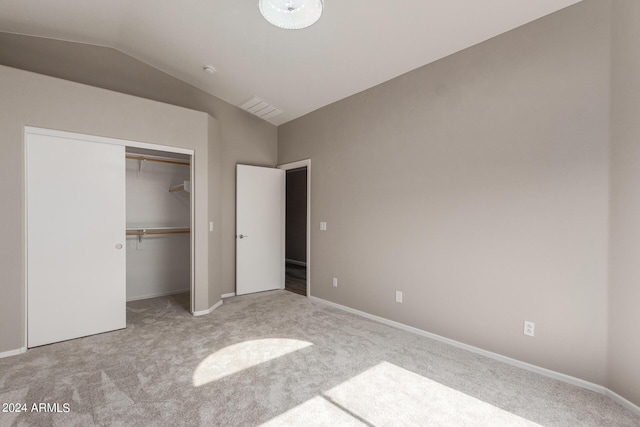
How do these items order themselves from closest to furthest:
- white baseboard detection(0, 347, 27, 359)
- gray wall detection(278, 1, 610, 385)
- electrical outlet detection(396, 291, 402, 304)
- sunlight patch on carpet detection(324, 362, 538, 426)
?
sunlight patch on carpet detection(324, 362, 538, 426) → gray wall detection(278, 1, 610, 385) → white baseboard detection(0, 347, 27, 359) → electrical outlet detection(396, 291, 402, 304)

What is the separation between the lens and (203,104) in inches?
166

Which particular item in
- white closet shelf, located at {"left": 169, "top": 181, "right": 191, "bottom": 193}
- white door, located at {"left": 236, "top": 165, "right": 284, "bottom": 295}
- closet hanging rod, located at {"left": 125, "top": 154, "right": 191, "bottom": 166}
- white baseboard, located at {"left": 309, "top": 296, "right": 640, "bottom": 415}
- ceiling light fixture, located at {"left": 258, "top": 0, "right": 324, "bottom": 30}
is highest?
ceiling light fixture, located at {"left": 258, "top": 0, "right": 324, "bottom": 30}

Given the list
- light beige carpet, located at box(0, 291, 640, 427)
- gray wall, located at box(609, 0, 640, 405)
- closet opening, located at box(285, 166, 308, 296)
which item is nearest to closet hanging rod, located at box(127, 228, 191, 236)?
light beige carpet, located at box(0, 291, 640, 427)

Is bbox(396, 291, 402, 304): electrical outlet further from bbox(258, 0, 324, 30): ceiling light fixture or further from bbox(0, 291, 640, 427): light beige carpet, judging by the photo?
bbox(258, 0, 324, 30): ceiling light fixture

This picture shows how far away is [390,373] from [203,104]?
13.6 ft

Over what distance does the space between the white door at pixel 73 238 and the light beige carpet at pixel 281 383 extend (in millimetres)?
236

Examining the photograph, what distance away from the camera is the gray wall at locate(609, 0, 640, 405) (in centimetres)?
186

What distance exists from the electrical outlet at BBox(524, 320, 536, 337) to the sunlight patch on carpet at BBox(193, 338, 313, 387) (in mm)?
1877

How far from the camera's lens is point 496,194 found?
8.37 feet

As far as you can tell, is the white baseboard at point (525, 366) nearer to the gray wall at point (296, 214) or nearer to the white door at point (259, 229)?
the white door at point (259, 229)

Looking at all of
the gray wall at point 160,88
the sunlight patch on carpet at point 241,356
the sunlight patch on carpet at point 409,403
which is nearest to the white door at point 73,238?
the gray wall at point 160,88

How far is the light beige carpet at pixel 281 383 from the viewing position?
180 cm

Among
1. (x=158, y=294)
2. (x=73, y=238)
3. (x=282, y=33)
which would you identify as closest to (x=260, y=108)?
(x=282, y=33)

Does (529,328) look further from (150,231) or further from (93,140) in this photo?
(150,231)
